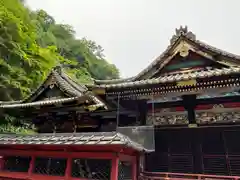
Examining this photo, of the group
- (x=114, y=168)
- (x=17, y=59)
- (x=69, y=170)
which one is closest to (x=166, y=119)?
(x=114, y=168)

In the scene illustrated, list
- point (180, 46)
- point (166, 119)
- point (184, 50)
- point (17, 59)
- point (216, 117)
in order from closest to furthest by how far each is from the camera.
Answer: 1. point (216, 117)
2. point (166, 119)
3. point (184, 50)
4. point (180, 46)
5. point (17, 59)

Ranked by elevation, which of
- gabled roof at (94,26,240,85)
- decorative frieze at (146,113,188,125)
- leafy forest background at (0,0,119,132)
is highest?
leafy forest background at (0,0,119,132)

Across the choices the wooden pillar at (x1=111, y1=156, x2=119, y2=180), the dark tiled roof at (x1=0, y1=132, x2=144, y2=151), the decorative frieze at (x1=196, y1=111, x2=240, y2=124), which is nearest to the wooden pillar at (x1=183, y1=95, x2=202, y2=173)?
the decorative frieze at (x1=196, y1=111, x2=240, y2=124)

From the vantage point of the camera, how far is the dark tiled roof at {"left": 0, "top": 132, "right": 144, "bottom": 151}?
6121 millimetres

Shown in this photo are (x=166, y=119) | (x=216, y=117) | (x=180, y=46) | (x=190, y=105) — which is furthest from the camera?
(x=180, y=46)

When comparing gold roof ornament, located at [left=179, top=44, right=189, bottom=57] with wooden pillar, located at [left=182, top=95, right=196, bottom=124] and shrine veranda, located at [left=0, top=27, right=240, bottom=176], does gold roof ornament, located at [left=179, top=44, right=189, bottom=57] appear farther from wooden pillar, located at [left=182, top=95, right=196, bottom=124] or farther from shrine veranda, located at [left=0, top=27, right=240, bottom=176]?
wooden pillar, located at [left=182, top=95, right=196, bottom=124]

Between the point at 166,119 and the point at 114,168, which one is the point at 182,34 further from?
the point at 114,168

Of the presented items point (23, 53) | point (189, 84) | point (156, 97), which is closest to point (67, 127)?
point (156, 97)

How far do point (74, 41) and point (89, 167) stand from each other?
129ft

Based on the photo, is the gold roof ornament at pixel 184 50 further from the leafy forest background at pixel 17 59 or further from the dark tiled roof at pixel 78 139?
the leafy forest background at pixel 17 59

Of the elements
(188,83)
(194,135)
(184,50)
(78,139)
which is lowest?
(78,139)

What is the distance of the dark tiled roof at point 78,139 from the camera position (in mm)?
6121

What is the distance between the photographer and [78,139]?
6828 mm

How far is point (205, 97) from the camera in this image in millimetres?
7883
